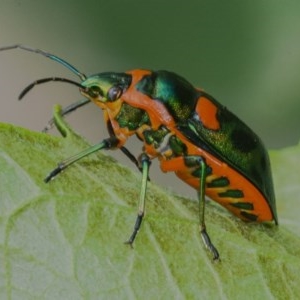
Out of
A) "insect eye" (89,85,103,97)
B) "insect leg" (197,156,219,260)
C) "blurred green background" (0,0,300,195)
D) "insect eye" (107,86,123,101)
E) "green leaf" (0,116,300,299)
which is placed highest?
"blurred green background" (0,0,300,195)

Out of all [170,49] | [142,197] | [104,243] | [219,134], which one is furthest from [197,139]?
[170,49]

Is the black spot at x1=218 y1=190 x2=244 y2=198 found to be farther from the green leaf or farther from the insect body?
the green leaf

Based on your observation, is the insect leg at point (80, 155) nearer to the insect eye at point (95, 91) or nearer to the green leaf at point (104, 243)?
the green leaf at point (104, 243)

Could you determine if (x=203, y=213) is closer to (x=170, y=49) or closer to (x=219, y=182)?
(x=219, y=182)

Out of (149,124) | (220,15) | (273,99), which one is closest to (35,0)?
(220,15)

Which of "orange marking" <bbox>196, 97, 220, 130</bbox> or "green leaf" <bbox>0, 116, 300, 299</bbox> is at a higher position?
"orange marking" <bbox>196, 97, 220, 130</bbox>

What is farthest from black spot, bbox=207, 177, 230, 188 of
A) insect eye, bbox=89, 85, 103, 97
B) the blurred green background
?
the blurred green background

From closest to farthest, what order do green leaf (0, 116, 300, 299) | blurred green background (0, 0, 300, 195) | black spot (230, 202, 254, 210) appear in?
green leaf (0, 116, 300, 299) → black spot (230, 202, 254, 210) → blurred green background (0, 0, 300, 195)
